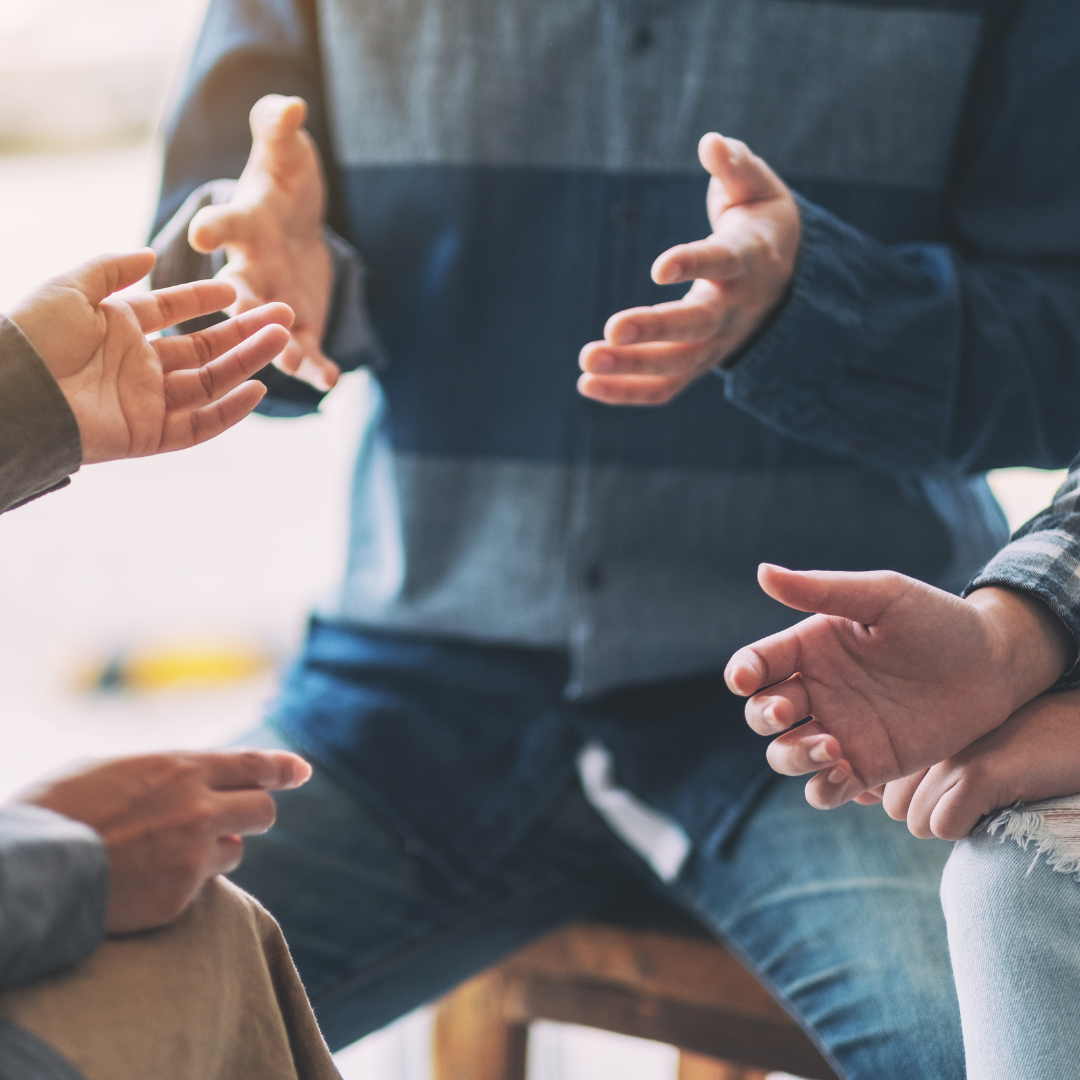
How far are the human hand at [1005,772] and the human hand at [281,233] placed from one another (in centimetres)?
27

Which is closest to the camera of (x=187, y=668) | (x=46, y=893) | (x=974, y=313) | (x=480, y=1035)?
(x=46, y=893)

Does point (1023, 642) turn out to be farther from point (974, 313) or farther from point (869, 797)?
point (974, 313)

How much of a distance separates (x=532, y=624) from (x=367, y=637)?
4.3 inches

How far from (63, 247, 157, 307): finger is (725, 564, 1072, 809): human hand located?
0.22 m

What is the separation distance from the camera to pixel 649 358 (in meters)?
0.41

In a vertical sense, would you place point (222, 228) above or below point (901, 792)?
above

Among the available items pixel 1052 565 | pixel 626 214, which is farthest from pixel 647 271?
pixel 1052 565

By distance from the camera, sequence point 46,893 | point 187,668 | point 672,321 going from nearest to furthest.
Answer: point 46,893, point 672,321, point 187,668

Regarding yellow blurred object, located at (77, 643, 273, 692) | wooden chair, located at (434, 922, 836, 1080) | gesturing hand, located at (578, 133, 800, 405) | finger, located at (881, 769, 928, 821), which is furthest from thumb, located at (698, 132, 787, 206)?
yellow blurred object, located at (77, 643, 273, 692)

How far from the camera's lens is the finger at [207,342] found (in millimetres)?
358

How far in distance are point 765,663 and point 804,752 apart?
1.2 inches

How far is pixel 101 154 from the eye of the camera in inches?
24.9

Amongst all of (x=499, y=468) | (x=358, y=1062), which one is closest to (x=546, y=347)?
(x=499, y=468)

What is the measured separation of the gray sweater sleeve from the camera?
313 millimetres
